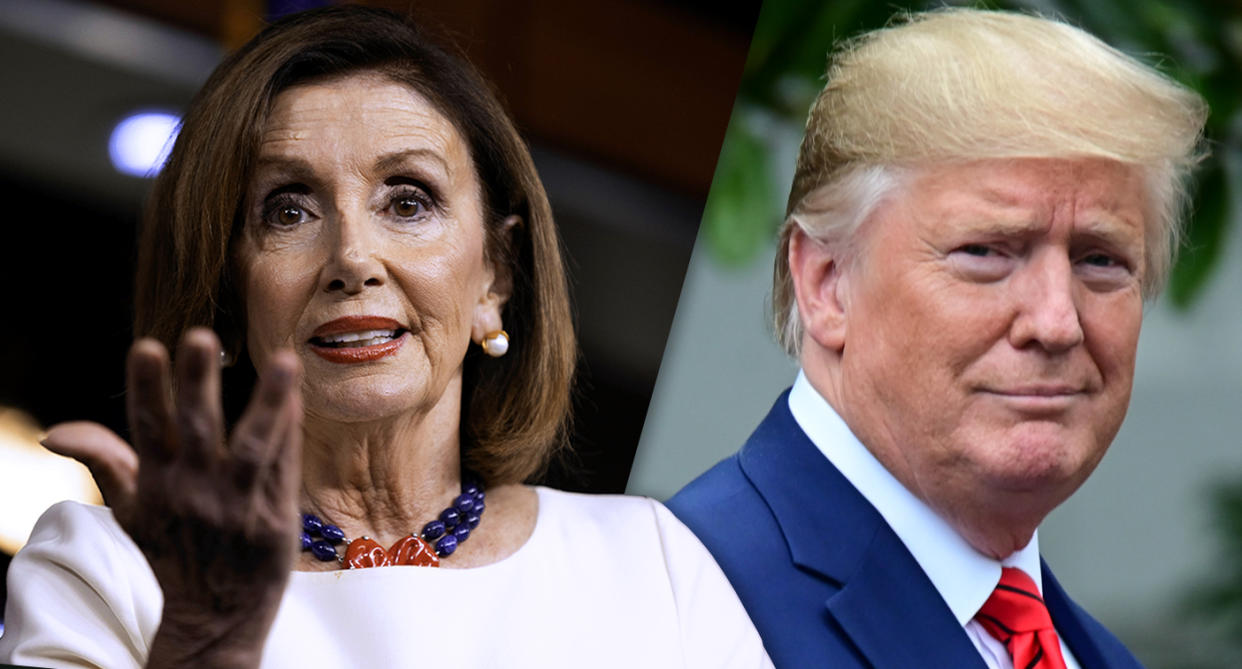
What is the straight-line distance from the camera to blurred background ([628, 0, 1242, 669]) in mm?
1840

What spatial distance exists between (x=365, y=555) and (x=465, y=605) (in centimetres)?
11

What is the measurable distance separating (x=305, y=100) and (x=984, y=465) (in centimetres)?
79

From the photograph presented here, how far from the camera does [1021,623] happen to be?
172cm

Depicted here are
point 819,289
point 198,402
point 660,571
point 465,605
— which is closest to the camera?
point 198,402

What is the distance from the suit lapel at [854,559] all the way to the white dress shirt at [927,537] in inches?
0.5

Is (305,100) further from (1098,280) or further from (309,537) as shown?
(1098,280)

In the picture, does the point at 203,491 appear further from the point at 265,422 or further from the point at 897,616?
the point at 897,616

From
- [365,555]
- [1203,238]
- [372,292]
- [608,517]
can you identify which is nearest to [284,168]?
[372,292]

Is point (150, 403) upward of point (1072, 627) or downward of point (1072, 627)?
upward

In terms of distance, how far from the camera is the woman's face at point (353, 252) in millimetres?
1503

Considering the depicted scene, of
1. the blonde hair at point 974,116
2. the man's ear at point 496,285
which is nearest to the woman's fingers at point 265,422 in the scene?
the man's ear at point 496,285

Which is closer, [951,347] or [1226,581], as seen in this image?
[951,347]

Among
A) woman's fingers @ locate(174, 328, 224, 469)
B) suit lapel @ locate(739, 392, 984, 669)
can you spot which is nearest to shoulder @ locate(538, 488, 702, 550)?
suit lapel @ locate(739, 392, 984, 669)

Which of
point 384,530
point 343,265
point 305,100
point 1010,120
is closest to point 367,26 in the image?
point 305,100
